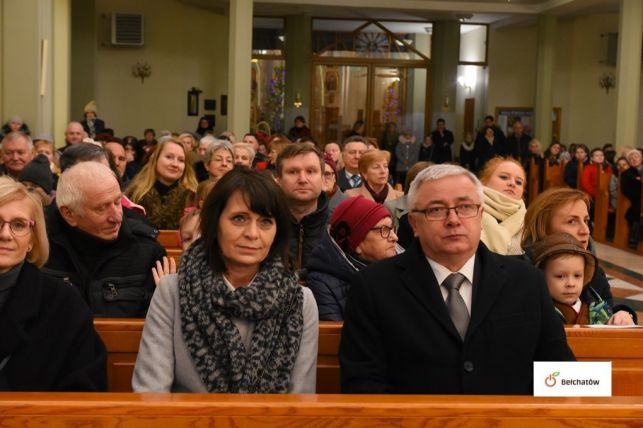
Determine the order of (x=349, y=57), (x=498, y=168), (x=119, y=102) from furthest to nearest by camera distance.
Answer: (x=349, y=57), (x=119, y=102), (x=498, y=168)

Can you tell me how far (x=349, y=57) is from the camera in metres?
24.6

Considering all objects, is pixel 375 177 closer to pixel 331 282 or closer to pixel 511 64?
pixel 331 282

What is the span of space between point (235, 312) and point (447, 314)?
0.61 meters

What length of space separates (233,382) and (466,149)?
20.7 m

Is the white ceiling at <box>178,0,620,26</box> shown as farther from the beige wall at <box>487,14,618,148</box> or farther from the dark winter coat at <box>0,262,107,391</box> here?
the dark winter coat at <box>0,262,107,391</box>

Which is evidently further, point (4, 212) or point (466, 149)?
point (466, 149)

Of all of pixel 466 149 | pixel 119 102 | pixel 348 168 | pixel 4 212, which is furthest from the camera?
pixel 466 149

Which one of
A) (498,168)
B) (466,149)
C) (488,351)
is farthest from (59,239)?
(466,149)

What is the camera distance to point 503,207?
517cm

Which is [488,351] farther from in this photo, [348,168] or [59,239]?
[348,168]

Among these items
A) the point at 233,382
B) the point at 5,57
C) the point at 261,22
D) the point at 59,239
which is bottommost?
the point at 233,382

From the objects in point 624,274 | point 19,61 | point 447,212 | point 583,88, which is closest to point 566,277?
point 447,212

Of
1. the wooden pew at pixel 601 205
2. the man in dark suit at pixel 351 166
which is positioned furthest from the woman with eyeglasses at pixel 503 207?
the wooden pew at pixel 601 205

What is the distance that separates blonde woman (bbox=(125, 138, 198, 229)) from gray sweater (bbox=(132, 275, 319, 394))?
3836mm
